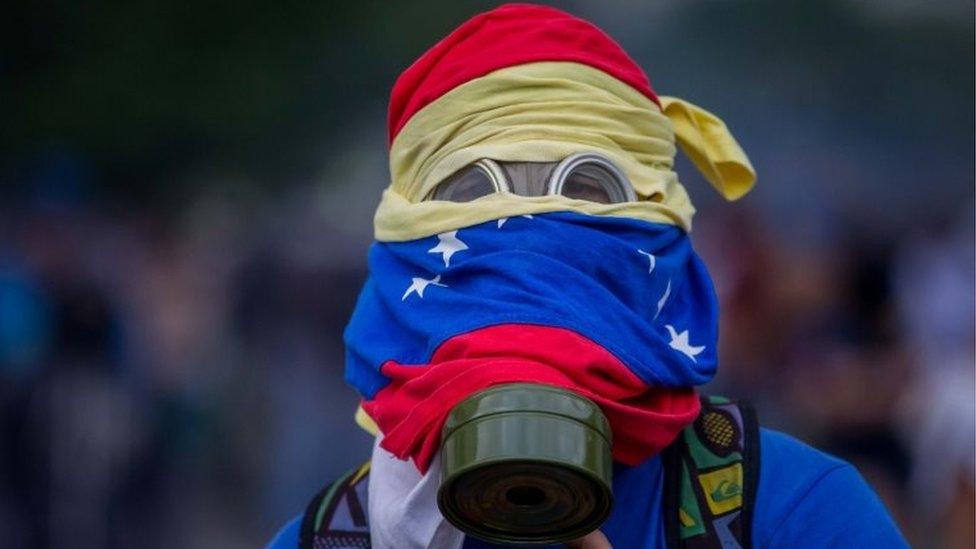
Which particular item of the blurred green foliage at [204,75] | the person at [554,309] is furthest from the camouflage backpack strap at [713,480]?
the blurred green foliage at [204,75]

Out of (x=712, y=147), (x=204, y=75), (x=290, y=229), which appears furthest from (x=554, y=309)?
(x=204, y=75)

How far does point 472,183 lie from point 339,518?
61 centimetres

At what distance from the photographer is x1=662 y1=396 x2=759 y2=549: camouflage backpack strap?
2.73m

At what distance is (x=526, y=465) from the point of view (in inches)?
99.5

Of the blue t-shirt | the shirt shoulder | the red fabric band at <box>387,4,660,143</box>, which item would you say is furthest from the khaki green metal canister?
the red fabric band at <box>387,4,660,143</box>

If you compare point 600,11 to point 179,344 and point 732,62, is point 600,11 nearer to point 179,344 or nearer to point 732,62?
point 732,62

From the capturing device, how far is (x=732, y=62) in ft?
33.6

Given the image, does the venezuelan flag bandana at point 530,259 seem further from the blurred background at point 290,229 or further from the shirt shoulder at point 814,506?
the blurred background at point 290,229

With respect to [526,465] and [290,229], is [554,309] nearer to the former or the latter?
[526,465]

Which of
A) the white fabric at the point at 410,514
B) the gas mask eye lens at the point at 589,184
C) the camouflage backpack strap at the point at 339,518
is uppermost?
the gas mask eye lens at the point at 589,184

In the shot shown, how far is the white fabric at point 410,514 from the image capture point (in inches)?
107

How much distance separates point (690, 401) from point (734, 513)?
0.19 metres

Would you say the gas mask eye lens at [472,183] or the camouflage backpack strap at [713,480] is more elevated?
the gas mask eye lens at [472,183]

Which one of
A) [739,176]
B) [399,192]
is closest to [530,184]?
[399,192]
